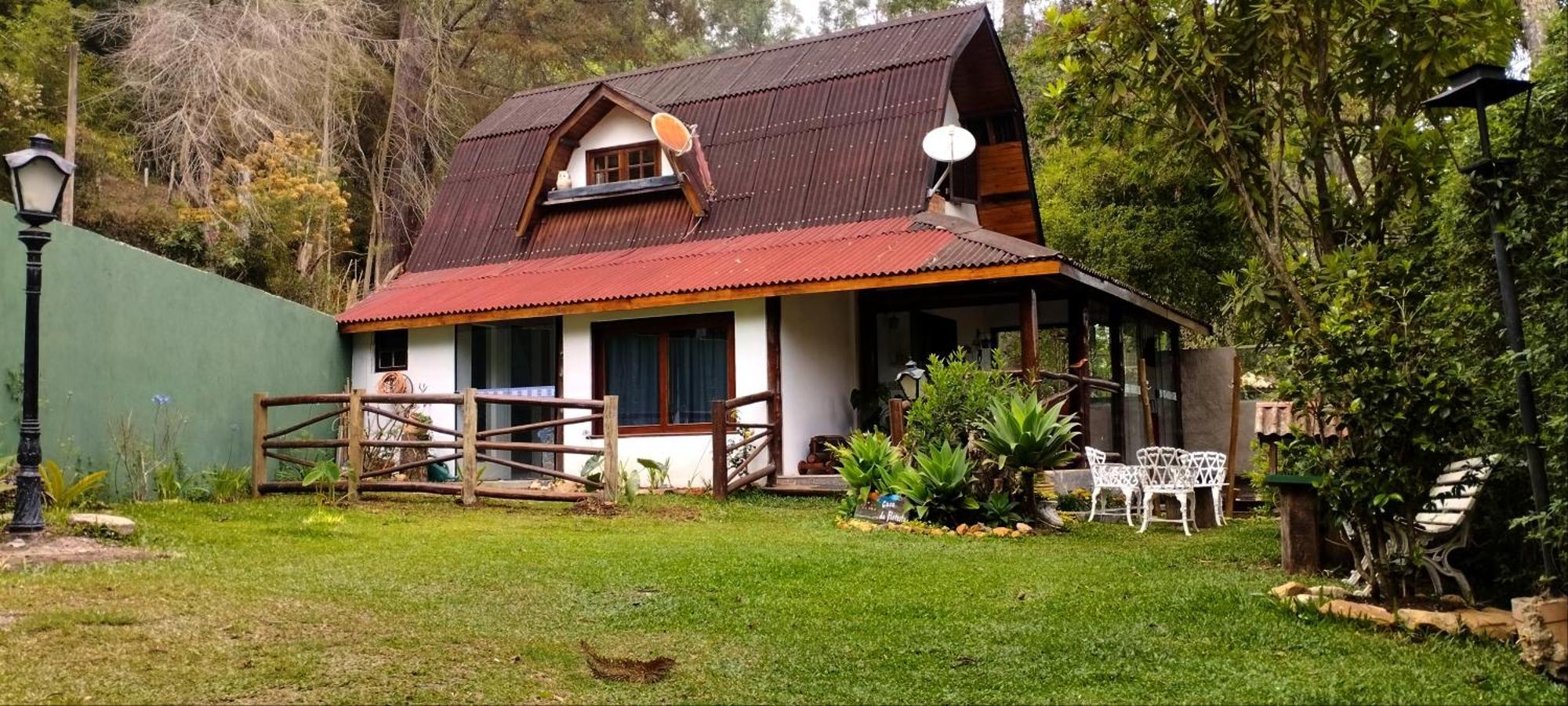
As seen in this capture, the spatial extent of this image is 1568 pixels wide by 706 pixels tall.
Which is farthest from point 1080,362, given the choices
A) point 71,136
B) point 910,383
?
point 71,136

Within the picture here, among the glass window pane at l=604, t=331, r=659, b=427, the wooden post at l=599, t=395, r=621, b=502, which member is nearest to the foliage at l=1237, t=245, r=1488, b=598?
the wooden post at l=599, t=395, r=621, b=502

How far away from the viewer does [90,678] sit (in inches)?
176

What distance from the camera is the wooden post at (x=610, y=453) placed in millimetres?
11242

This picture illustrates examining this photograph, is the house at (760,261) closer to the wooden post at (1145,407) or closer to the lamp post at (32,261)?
the wooden post at (1145,407)

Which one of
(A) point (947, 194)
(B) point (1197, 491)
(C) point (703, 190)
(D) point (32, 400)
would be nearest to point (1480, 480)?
(B) point (1197, 491)

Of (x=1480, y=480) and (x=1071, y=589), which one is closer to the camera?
(x=1480, y=480)

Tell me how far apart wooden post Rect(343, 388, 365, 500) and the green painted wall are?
1729mm

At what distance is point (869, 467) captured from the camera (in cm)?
1049

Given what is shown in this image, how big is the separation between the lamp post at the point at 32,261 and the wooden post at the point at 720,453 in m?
6.24

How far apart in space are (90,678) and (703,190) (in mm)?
12042

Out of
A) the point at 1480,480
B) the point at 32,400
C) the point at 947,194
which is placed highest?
the point at 947,194

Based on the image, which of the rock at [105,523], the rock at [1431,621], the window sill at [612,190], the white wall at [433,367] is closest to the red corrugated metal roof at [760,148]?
the window sill at [612,190]

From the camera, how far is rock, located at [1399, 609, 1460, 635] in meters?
5.29

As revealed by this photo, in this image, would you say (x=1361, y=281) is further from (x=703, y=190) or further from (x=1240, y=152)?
(x=703, y=190)
